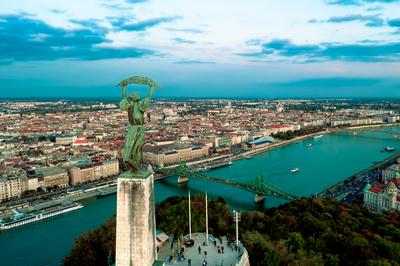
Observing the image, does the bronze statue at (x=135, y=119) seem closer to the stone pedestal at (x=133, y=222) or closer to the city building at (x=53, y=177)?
the stone pedestal at (x=133, y=222)

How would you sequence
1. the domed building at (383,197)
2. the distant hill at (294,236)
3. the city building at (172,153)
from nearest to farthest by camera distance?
the distant hill at (294,236) → the domed building at (383,197) → the city building at (172,153)

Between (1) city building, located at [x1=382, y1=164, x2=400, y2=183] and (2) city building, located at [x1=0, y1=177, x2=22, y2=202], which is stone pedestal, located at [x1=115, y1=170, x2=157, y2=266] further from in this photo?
(1) city building, located at [x1=382, y1=164, x2=400, y2=183]

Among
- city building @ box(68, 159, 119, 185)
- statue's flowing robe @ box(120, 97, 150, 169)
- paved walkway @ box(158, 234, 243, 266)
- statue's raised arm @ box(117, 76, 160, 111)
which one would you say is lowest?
city building @ box(68, 159, 119, 185)

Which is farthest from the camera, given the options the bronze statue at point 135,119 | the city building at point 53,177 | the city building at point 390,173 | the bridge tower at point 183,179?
the bridge tower at point 183,179

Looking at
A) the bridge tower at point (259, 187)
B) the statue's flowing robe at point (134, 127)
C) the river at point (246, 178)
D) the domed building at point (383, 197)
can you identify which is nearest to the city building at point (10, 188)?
the river at point (246, 178)

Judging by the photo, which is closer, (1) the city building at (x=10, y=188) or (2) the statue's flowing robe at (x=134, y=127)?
(2) the statue's flowing robe at (x=134, y=127)

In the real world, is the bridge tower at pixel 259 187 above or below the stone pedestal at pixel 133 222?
below

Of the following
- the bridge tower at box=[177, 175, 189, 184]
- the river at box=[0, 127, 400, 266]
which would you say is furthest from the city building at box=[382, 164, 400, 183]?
the bridge tower at box=[177, 175, 189, 184]

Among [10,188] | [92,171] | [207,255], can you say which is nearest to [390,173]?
[92,171]
